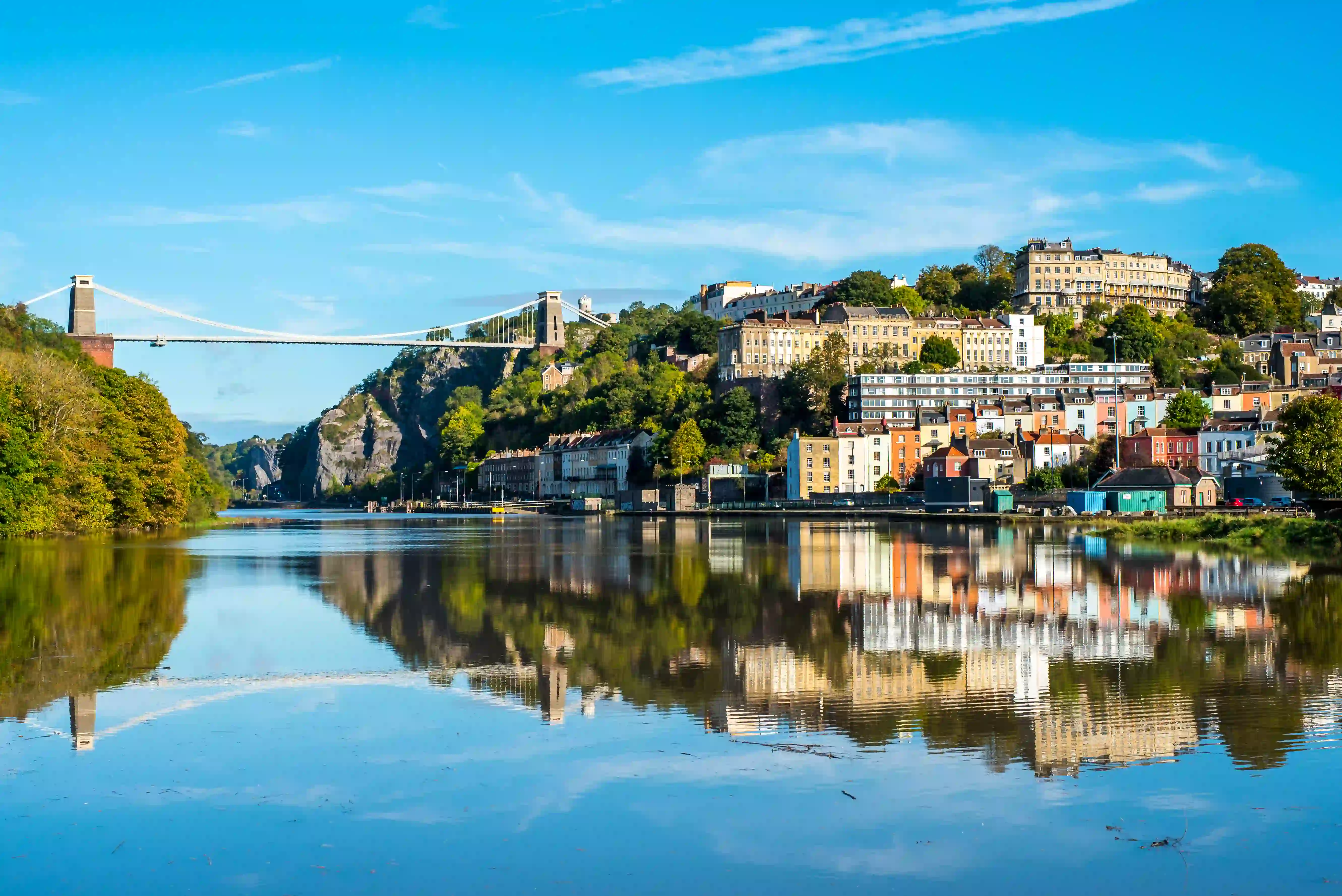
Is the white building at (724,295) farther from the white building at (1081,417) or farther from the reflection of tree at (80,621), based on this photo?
the reflection of tree at (80,621)

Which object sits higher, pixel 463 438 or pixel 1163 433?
pixel 463 438

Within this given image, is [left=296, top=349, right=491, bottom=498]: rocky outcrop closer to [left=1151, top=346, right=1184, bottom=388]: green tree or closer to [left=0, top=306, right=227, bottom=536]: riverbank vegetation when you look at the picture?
[left=1151, top=346, right=1184, bottom=388]: green tree

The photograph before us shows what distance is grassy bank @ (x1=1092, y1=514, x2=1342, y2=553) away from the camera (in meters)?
29.9

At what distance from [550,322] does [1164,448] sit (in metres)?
73.9

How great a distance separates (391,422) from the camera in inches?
5807

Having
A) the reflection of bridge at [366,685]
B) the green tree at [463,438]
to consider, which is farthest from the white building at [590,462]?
the reflection of bridge at [366,685]

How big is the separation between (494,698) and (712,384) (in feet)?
275

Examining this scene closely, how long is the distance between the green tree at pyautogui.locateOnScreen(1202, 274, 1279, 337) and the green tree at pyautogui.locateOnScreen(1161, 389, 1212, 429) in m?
28.6

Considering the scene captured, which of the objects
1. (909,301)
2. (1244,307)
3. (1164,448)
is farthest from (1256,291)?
(1164,448)

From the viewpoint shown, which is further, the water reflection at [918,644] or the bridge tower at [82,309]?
the bridge tower at [82,309]

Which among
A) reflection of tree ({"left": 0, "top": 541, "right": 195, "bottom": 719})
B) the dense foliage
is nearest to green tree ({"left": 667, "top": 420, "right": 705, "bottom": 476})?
the dense foliage

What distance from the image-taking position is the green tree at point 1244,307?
95.1 m

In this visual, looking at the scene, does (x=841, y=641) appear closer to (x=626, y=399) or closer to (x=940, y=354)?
(x=940, y=354)

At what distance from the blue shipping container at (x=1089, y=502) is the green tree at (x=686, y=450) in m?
31.1
